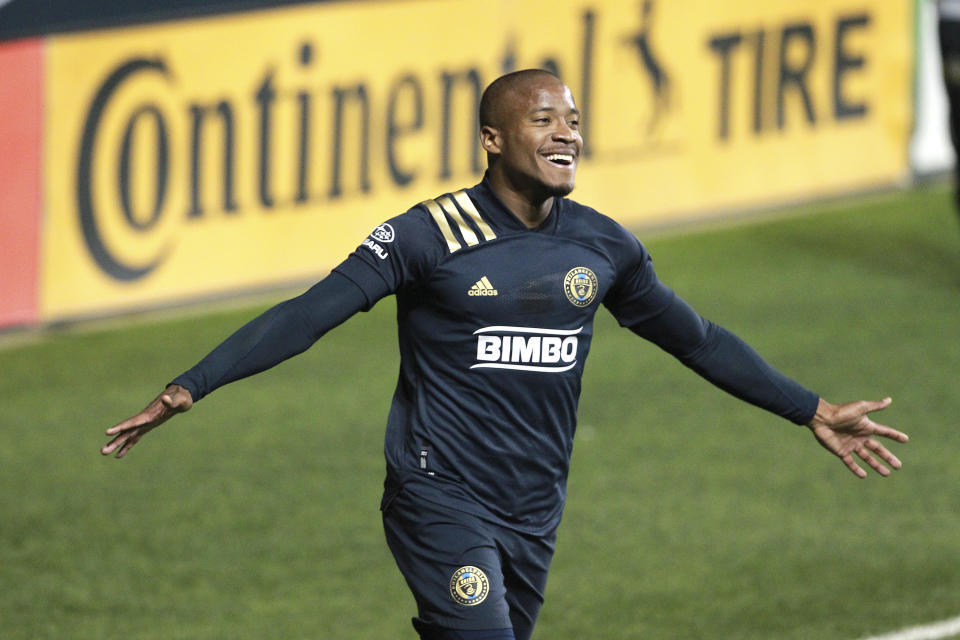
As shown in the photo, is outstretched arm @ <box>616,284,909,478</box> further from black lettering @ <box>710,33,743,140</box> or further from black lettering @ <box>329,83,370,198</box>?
black lettering @ <box>710,33,743,140</box>

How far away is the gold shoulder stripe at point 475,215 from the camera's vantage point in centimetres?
452

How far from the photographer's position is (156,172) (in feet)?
36.2

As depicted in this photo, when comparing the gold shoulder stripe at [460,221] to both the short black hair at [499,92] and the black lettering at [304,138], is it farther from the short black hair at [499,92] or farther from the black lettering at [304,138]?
the black lettering at [304,138]

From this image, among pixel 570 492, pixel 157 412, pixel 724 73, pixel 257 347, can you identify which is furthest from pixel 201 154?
pixel 157 412

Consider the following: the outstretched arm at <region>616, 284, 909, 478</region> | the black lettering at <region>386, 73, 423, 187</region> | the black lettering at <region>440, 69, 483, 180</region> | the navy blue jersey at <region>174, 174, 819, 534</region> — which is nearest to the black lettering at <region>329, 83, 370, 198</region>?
the black lettering at <region>386, 73, 423, 187</region>

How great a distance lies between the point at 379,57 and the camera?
465 inches

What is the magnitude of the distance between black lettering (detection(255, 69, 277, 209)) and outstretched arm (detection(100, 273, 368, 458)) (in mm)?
7151

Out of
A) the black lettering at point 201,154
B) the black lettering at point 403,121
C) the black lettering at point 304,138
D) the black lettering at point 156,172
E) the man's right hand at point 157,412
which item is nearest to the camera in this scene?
the man's right hand at point 157,412

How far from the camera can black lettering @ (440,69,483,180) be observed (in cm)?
1216

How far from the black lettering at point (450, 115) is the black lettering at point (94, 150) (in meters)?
2.11

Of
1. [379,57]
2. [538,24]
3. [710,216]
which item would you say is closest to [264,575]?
[379,57]

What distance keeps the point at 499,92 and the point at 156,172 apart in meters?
6.89

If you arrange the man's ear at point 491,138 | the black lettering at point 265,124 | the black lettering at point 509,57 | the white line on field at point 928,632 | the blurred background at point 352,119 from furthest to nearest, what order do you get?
the black lettering at point 509,57
the black lettering at point 265,124
the blurred background at point 352,119
the white line on field at point 928,632
the man's ear at point 491,138

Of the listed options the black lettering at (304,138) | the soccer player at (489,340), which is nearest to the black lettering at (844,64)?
the black lettering at (304,138)
